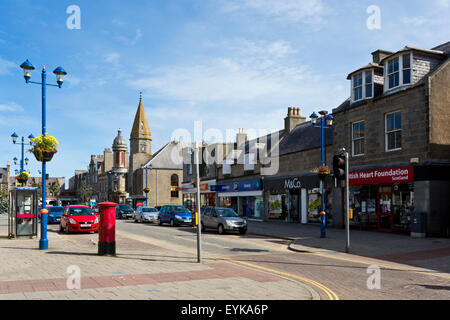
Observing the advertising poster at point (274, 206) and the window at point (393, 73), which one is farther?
the advertising poster at point (274, 206)

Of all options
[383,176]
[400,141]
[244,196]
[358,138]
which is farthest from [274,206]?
[400,141]

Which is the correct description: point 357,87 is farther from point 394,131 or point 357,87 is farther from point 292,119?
point 292,119

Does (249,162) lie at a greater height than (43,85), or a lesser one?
lesser

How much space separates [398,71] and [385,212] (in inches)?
292

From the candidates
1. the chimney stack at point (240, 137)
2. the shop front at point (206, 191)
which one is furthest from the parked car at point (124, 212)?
the chimney stack at point (240, 137)

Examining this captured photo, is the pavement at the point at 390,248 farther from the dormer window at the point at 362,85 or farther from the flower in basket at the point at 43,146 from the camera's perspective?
the flower in basket at the point at 43,146

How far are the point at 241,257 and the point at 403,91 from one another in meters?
12.8

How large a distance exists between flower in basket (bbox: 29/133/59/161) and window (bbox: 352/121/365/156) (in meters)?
16.4

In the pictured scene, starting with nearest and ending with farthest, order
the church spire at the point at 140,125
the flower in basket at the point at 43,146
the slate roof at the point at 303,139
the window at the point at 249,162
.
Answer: the flower in basket at the point at 43,146 < the slate roof at the point at 303,139 < the window at the point at 249,162 < the church spire at the point at 140,125

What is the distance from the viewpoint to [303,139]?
3203 cm

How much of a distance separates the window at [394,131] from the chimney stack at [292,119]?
47.5 ft

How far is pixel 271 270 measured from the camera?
35.2ft

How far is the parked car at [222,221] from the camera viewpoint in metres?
21.9
